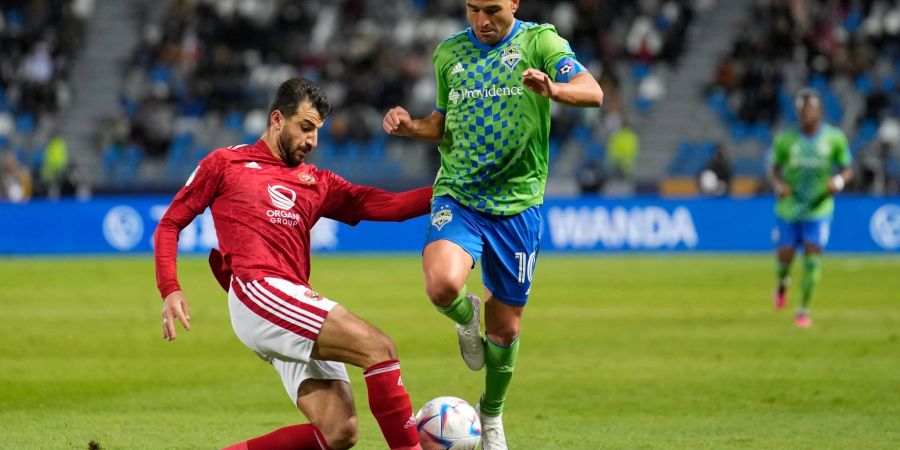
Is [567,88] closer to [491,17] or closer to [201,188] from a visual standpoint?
[491,17]

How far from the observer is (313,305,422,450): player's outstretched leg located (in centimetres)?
609

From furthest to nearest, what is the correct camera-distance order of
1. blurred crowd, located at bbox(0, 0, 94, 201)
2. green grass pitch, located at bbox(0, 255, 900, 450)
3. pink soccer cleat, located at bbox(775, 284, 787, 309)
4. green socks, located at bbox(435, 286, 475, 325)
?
blurred crowd, located at bbox(0, 0, 94, 201) < pink soccer cleat, located at bbox(775, 284, 787, 309) < green grass pitch, located at bbox(0, 255, 900, 450) < green socks, located at bbox(435, 286, 475, 325)

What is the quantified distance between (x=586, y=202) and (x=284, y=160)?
1924 centimetres

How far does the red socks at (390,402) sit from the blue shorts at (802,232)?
33.7 ft

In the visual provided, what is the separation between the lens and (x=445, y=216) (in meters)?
7.46

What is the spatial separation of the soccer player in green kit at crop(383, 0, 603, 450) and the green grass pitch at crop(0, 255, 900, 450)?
995 millimetres

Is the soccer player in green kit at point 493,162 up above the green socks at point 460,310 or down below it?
above

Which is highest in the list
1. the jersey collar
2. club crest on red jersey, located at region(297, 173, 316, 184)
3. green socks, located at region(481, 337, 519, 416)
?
the jersey collar

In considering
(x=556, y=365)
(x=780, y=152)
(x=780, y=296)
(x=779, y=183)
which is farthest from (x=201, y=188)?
(x=780, y=296)

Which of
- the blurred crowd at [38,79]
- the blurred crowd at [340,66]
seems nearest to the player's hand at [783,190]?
the blurred crowd at [340,66]

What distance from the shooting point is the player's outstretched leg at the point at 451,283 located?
7129 millimetres

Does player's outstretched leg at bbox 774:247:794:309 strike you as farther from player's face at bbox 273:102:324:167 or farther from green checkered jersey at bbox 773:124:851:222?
player's face at bbox 273:102:324:167

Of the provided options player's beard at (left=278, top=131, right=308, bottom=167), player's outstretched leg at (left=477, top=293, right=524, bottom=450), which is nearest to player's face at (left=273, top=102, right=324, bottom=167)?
player's beard at (left=278, top=131, right=308, bottom=167)

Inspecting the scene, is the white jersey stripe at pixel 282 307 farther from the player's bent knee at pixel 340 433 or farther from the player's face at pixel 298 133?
the player's face at pixel 298 133
